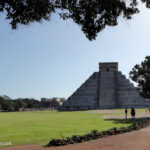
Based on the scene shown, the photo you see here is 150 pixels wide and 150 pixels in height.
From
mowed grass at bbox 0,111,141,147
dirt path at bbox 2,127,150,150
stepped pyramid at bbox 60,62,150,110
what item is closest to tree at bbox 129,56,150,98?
mowed grass at bbox 0,111,141,147

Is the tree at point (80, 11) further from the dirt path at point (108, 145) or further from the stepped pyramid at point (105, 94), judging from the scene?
the stepped pyramid at point (105, 94)

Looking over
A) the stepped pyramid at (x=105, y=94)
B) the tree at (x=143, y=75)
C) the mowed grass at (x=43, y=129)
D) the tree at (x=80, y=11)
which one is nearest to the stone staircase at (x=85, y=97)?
the stepped pyramid at (x=105, y=94)

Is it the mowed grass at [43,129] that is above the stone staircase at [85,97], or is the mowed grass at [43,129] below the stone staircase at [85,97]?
below

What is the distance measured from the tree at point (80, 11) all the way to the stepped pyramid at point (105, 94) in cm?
6608

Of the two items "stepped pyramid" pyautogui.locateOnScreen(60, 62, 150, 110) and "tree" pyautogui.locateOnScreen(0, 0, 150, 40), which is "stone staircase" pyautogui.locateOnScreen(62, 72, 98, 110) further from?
"tree" pyautogui.locateOnScreen(0, 0, 150, 40)

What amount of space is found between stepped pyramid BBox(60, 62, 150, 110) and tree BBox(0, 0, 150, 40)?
6608 centimetres

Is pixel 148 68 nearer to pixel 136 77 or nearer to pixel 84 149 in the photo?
pixel 136 77

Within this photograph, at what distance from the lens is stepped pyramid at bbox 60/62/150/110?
77938 millimetres

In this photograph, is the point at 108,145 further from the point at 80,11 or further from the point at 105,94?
the point at 105,94

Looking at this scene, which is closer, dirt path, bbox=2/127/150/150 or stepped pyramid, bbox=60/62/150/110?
dirt path, bbox=2/127/150/150

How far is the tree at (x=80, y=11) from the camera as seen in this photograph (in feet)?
27.9

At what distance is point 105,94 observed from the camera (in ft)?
277

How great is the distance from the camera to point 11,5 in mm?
8328

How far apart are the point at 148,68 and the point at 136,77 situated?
2.28m
